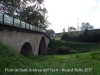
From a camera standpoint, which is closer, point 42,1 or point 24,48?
point 24,48

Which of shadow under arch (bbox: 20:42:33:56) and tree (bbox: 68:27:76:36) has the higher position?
tree (bbox: 68:27:76:36)

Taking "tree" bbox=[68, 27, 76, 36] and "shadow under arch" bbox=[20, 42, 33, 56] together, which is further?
"tree" bbox=[68, 27, 76, 36]

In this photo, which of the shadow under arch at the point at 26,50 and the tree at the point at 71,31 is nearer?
the shadow under arch at the point at 26,50

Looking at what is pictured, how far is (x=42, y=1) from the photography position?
29922 millimetres

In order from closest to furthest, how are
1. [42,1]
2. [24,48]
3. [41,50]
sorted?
[24,48], [42,1], [41,50]

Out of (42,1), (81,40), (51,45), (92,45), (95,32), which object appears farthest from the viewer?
(81,40)

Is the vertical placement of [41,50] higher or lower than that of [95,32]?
lower

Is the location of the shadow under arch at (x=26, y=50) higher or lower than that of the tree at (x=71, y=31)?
lower

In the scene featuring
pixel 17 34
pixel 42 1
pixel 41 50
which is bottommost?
pixel 41 50

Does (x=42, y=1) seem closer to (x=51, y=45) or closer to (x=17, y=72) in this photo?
(x=51, y=45)

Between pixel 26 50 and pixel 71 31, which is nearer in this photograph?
pixel 26 50

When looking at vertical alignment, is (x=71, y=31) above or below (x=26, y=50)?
above

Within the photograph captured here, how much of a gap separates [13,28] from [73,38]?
4654cm

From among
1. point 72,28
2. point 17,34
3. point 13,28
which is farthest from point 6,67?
point 72,28
